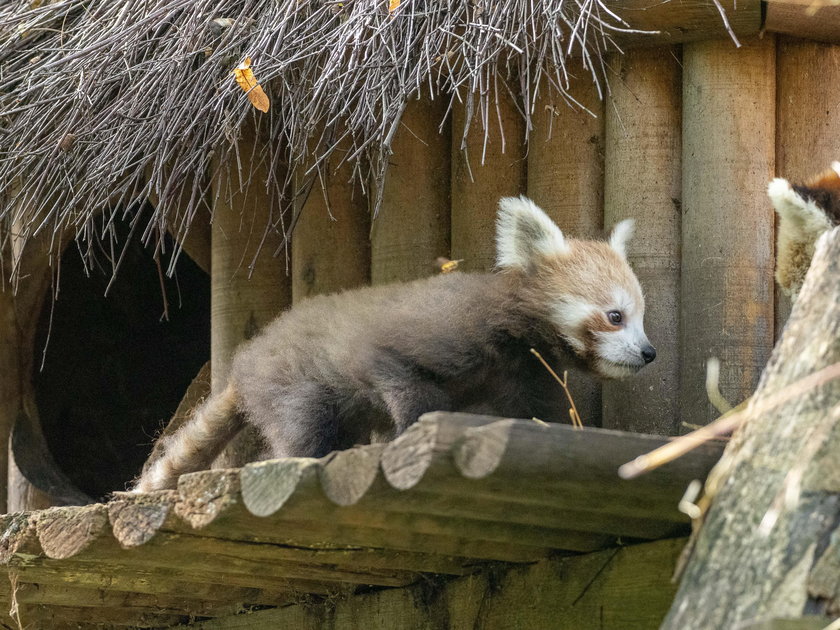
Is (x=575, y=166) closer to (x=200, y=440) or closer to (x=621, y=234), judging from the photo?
(x=621, y=234)

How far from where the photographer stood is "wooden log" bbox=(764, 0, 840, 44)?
425cm

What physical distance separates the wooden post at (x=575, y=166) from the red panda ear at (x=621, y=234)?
205 mm

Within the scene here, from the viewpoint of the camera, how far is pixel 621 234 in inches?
179

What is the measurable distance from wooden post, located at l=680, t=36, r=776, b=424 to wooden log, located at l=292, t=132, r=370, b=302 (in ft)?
4.77

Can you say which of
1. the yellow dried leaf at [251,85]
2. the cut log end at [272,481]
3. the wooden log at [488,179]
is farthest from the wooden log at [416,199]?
the cut log end at [272,481]

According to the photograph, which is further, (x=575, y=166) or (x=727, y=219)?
(x=575, y=166)

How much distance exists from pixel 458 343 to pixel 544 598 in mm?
1052

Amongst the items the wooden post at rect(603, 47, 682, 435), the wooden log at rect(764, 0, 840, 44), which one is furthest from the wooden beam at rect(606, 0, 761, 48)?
the wooden post at rect(603, 47, 682, 435)

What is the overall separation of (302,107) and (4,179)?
1.70 m

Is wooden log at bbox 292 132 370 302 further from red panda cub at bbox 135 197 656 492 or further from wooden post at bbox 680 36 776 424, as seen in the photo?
wooden post at bbox 680 36 776 424

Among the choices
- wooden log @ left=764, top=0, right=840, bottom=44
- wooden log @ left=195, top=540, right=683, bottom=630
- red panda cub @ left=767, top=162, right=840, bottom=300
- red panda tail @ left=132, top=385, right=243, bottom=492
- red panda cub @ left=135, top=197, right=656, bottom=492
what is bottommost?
wooden log @ left=195, top=540, right=683, bottom=630

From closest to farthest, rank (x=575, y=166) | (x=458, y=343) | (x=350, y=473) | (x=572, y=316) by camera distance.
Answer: (x=350, y=473) → (x=458, y=343) → (x=572, y=316) → (x=575, y=166)

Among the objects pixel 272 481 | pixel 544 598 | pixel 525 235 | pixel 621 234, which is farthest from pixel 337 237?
pixel 272 481

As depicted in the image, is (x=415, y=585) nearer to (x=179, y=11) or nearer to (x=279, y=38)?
(x=279, y=38)
